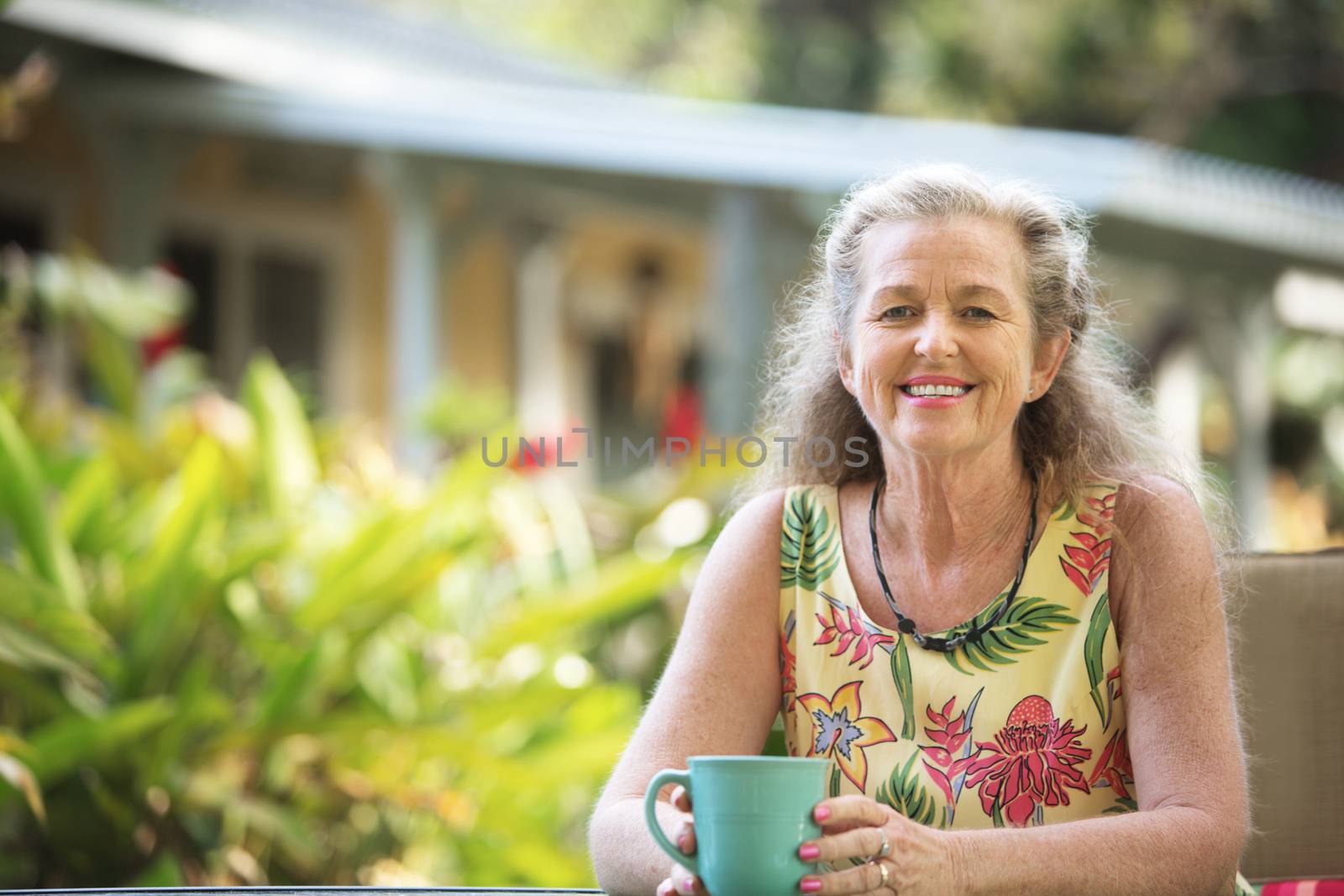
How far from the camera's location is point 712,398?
7.38 meters

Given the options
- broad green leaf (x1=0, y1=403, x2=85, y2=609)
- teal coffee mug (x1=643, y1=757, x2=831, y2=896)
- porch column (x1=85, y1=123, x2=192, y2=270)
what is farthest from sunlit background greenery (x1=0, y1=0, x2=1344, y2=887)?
porch column (x1=85, y1=123, x2=192, y2=270)

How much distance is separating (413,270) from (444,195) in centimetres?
155

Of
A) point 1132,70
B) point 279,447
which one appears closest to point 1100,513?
point 279,447

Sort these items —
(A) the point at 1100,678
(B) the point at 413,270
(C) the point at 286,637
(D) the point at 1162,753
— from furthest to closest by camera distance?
1. (B) the point at 413,270
2. (C) the point at 286,637
3. (A) the point at 1100,678
4. (D) the point at 1162,753

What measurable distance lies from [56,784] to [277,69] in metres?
5.57

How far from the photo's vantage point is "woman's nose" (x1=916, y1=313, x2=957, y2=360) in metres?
1.66

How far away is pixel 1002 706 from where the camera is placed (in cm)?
171

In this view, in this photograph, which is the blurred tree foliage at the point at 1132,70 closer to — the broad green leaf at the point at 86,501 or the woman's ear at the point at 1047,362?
the broad green leaf at the point at 86,501

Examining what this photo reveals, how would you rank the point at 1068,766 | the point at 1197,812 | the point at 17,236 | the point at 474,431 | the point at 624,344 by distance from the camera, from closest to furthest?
the point at 1197,812 → the point at 1068,766 → the point at 474,431 → the point at 17,236 → the point at 624,344

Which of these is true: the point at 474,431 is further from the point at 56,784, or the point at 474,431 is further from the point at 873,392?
the point at 873,392

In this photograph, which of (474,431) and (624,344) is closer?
(474,431)

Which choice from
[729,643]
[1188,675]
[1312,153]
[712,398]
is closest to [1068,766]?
[1188,675]

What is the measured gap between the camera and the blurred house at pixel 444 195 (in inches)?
293

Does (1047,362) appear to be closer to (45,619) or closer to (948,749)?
(948,749)
